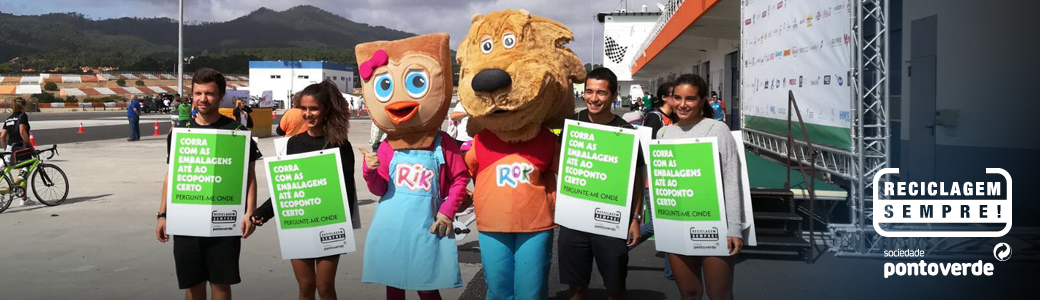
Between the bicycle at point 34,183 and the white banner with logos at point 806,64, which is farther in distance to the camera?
the bicycle at point 34,183

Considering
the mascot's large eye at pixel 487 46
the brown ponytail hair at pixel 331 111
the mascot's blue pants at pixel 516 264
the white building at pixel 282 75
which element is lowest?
the mascot's blue pants at pixel 516 264

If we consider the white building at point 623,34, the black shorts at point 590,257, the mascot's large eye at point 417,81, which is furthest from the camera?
the white building at point 623,34

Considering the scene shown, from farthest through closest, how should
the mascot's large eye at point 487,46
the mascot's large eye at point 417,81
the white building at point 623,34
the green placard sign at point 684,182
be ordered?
the white building at point 623,34 < the mascot's large eye at point 417,81 < the mascot's large eye at point 487,46 < the green placard sign at point 684,182

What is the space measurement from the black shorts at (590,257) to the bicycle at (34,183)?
850cm

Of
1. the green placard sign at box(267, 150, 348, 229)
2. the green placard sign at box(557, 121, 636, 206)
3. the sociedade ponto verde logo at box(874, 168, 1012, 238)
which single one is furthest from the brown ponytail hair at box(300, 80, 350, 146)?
the sociedade ponto verde logo at box(874, 168, 1012, 238)

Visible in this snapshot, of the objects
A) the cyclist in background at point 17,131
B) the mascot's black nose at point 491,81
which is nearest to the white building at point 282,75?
the cyclist in background at point 17,131

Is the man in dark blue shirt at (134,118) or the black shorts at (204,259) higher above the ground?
the man in dark blue shirt at (134,118)

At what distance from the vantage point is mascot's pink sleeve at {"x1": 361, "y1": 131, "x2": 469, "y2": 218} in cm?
425

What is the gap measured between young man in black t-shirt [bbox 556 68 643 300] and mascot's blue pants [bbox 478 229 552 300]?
135mm

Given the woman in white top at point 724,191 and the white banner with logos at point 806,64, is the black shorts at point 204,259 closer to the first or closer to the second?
the woman in white top at point 724,191

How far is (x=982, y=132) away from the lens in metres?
14.1

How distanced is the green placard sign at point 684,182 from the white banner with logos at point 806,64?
13.3 feet

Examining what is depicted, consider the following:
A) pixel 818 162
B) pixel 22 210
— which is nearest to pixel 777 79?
pixel 818 162

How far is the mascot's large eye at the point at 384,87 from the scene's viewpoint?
14.6 feet
